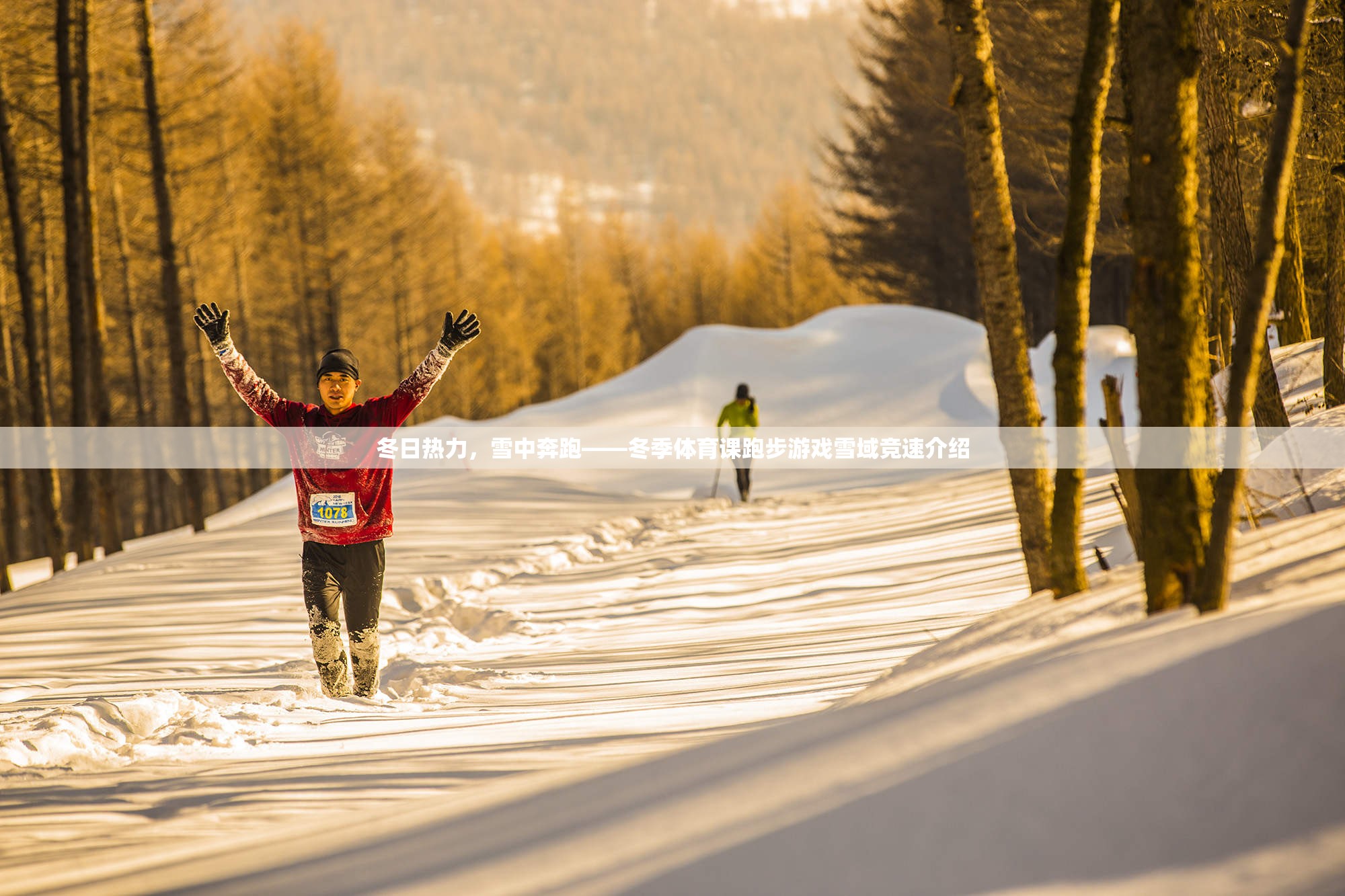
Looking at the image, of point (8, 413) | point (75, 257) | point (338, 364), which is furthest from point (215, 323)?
point (8, 413)

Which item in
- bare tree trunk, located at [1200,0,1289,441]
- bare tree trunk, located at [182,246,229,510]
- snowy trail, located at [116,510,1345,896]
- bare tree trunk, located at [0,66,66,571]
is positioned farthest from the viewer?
bare tree trunk, located at [182,246,229,510]

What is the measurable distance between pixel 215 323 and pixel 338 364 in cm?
53

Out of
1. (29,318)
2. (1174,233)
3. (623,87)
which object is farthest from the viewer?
(623,87)

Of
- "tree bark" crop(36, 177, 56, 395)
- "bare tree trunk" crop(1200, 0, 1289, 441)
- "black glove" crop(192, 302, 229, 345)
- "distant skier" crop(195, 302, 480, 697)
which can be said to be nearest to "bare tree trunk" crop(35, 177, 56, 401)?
"tree bark" crop(36, 177, 56, 395)

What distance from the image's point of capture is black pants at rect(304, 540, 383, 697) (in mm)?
4105

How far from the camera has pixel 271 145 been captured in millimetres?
22766

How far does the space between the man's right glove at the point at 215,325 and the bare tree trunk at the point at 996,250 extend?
3114 mm

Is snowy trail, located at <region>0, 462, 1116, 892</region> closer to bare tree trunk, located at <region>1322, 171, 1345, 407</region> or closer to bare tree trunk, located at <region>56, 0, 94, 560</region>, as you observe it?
bare tree trunk, located at <region>1322, 171, 1345, 407</region>

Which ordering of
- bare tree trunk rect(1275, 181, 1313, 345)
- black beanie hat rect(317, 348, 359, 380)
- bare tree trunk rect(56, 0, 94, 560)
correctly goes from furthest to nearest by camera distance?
1. bare tree trunk rect(56, 0, 94, 560)
2. bare tree trunk rect(1275, 181, 1313, 345)
3. black beanie hat rect(317, 348, 359, 380)

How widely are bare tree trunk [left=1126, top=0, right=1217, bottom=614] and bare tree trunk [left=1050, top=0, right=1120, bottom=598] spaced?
1.49 feet

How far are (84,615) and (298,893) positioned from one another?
18.6 ft

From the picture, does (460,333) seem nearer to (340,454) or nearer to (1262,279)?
(340,454)

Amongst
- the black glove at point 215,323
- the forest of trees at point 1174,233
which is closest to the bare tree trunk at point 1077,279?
the forest of trees at point 1174,233

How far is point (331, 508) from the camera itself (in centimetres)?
405
